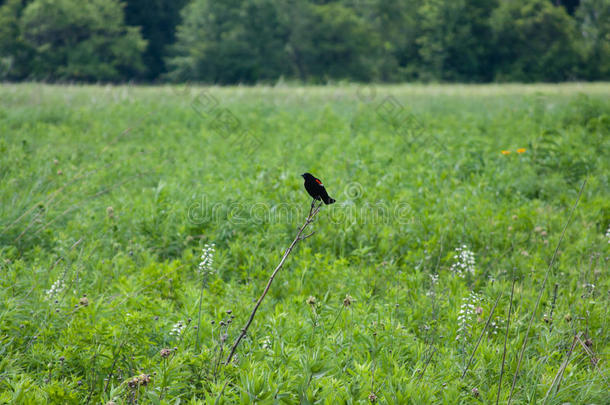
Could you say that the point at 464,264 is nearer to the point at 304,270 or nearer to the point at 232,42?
the point at 304,270

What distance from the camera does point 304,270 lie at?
3.49 m

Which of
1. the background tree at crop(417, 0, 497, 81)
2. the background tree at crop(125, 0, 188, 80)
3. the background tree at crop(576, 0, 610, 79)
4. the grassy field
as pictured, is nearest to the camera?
the grassy field

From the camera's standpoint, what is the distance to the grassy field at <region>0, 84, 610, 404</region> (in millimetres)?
2115

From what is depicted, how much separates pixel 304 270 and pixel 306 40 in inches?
1591

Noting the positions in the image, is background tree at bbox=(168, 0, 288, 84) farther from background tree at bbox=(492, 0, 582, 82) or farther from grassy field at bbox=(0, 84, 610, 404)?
grassy field at bbox=(0, 84, 610, 404)

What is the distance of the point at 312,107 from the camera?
1343 cm

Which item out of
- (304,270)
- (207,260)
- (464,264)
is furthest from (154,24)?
(464,264)

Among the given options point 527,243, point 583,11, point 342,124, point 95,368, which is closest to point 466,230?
point 527,243

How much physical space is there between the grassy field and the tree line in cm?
3026

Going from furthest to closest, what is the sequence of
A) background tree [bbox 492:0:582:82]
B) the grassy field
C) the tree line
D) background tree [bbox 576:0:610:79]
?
background tree [bbox 492:0:582:82]
background tree [bbox 576:0:610:79]
the tree line
the grassy field

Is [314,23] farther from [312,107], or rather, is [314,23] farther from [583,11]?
[312,107]

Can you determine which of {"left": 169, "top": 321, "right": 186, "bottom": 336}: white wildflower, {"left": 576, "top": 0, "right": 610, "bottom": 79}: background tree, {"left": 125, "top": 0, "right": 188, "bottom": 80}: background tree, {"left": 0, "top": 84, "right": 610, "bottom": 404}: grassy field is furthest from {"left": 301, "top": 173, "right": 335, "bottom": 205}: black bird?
{"left": 576, "top": 0, "right": 610, "bottom": 79}: background tree

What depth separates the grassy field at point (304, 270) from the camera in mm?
2115

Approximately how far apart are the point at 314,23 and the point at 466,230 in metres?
39.8
